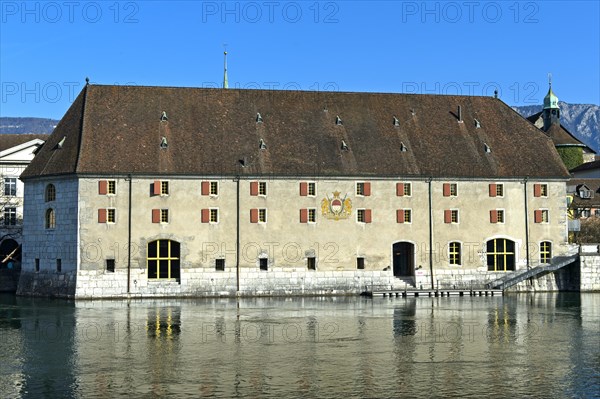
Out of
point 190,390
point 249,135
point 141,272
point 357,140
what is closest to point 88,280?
point 141,272

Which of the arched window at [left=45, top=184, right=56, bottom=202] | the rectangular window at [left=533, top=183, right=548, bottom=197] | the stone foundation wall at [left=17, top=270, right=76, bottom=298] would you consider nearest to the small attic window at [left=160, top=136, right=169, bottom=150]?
the arched window at [left=45, top=184, right=56, bottom=202]

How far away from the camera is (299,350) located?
136 feet

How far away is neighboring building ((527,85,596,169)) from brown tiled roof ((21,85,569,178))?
4969cm

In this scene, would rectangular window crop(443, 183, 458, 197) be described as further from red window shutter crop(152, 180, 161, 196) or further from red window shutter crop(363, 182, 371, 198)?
red window shutter crop(152, 180, 161, 196)

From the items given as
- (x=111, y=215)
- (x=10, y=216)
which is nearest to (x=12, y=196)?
(x=10, y=216)

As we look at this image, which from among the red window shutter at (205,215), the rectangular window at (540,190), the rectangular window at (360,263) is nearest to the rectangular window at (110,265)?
the red window shutter at (205,215)

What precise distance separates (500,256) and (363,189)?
12198 mm

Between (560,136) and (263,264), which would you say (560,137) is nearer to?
(560,136)

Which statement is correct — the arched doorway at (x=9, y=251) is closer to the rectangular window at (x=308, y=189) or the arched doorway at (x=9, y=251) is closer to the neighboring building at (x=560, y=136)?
the rectangular window at (x=308, y=189)

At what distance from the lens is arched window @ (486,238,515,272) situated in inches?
2891

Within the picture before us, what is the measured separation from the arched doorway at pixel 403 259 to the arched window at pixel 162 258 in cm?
1737

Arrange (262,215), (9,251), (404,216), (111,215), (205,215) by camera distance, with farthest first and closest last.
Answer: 1. (9,251)
2. (404,216)
3. (262,215)
4. (205,215)
5. (111,215)

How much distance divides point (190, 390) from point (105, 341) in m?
12.6

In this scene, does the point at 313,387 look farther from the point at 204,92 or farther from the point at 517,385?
the point at 204,92
